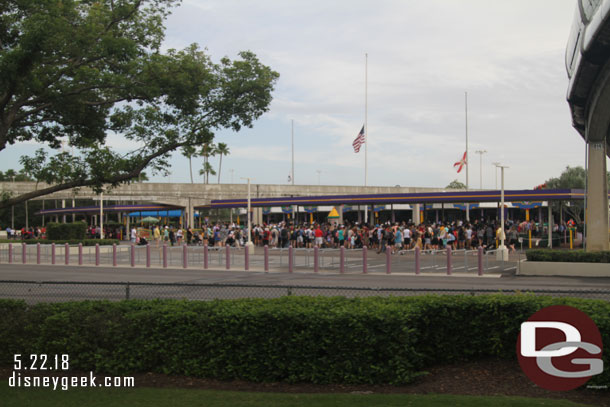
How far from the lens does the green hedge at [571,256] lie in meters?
21.3

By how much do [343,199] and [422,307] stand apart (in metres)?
37.1

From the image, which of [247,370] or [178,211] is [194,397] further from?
[178,211]

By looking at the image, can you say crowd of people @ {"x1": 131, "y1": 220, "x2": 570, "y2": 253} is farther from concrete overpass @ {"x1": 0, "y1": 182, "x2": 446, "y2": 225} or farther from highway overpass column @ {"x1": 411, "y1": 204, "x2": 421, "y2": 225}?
concrete overpass @ {"x1": 0, "y1": 182, "x2": 446, "y2": 225}

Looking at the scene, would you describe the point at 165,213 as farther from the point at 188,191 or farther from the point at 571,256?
the point at 571,256

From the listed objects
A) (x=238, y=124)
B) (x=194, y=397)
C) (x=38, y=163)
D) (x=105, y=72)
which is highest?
(x=105, y=72)

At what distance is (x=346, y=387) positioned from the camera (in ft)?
23.8

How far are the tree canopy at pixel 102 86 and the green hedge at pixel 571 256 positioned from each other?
1426 centimetres

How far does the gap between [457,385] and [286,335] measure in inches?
83.6

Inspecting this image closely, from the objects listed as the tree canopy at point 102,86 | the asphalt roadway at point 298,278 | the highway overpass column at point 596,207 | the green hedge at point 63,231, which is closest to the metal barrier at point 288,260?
the asphalt roadway at point 298,278

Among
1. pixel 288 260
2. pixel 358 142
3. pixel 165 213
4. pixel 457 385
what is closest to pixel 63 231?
pixel 288 260

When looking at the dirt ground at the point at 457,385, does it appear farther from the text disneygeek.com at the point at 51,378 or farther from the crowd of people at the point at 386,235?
the crowd of people at the point at 386,235

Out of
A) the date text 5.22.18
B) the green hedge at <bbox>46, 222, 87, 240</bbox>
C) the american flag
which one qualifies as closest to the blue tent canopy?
the american flag

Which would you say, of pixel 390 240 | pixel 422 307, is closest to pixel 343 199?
pixel 390 240

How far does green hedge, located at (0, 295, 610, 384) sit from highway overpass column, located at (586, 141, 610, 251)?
18599mm
